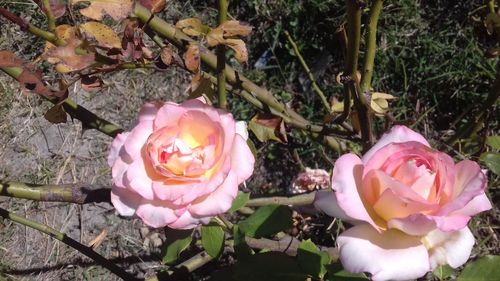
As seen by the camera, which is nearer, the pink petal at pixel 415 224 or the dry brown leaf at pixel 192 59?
the pink petal at pixel 415 224

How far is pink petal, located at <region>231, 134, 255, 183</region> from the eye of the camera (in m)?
0.76

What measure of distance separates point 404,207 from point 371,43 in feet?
1.65

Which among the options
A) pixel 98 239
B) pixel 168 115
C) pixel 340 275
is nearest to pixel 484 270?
pixel 340 275

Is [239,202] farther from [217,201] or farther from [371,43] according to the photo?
[371,43]

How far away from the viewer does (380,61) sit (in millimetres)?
2158

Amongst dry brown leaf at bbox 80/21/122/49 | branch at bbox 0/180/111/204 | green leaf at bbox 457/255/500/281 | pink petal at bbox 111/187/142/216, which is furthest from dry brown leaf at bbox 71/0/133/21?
green leaf at bbox 457/255/500/281

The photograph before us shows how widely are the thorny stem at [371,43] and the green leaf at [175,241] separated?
1.29 feet

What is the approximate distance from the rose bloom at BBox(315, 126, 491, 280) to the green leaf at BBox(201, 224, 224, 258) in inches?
13.4

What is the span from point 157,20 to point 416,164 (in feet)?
1.76

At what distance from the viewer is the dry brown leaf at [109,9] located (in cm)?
84

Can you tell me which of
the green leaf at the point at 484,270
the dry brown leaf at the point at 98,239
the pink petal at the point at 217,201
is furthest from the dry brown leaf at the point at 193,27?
the dry brown leaf at the point at 98,239

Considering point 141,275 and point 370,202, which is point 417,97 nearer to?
point 141,275

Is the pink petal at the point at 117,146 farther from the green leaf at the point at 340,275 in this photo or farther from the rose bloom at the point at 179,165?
the green leaf at the point at 340,275

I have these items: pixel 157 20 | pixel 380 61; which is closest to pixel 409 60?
pixel 380 61
